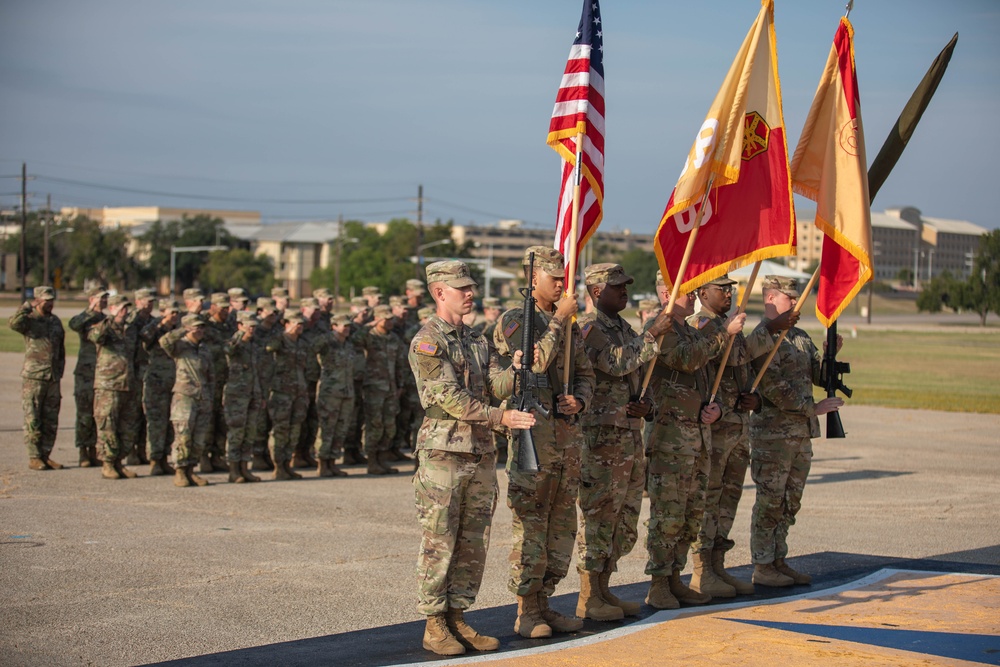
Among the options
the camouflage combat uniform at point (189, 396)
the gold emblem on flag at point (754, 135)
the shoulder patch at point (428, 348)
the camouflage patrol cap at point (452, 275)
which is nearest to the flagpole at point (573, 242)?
the camouflage patrol cap at point (452, 275)

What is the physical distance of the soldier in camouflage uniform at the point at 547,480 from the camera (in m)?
6.58

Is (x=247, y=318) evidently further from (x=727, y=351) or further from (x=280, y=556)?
(x=727, y=351)

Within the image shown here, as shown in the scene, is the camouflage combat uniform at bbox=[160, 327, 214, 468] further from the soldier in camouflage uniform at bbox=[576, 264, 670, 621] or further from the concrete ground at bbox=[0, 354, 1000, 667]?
the soldier in camouflage uniform at bbox=[576, 264, 670, 621]

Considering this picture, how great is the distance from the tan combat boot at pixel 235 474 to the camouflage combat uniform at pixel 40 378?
213cm

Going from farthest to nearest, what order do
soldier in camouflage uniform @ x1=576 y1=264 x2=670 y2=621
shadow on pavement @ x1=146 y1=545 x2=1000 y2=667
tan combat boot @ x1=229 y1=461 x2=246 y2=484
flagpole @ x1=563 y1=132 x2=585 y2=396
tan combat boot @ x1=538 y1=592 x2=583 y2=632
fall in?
tan combat boot @ x1=229 y1=461 x2=246 y2=484 < soldier in camouflage uniform @ x1=576 y1=264 x2=670 y2=621 < tan combat boot @ x1=538 y1=592 x2=583 y2=632 < flagpole @ x1=563 y1=132 x2=585 y2=396 < shadow on pavement @ x1=146 y1=545 x2=1000 y2=667

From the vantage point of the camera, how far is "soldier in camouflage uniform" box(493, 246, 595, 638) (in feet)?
21.6

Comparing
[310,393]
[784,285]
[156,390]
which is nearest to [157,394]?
[156,390]

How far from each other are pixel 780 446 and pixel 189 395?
671 cm

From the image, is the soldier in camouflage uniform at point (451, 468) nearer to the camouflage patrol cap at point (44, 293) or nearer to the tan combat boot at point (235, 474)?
the tan combat boot at point (235, 474)

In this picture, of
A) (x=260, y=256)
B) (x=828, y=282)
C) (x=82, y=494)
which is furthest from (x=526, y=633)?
(x=260, y=256)

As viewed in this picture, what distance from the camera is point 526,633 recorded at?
6.63m

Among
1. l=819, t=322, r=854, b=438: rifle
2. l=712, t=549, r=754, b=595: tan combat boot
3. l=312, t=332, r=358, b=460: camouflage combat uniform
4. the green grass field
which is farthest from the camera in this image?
the green grass field

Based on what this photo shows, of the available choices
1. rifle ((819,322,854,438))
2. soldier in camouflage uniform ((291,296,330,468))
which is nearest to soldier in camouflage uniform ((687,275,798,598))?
rifle ((819,322,854,438))

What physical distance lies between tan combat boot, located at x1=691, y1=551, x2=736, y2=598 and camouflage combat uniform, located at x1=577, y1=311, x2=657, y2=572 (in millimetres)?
972
